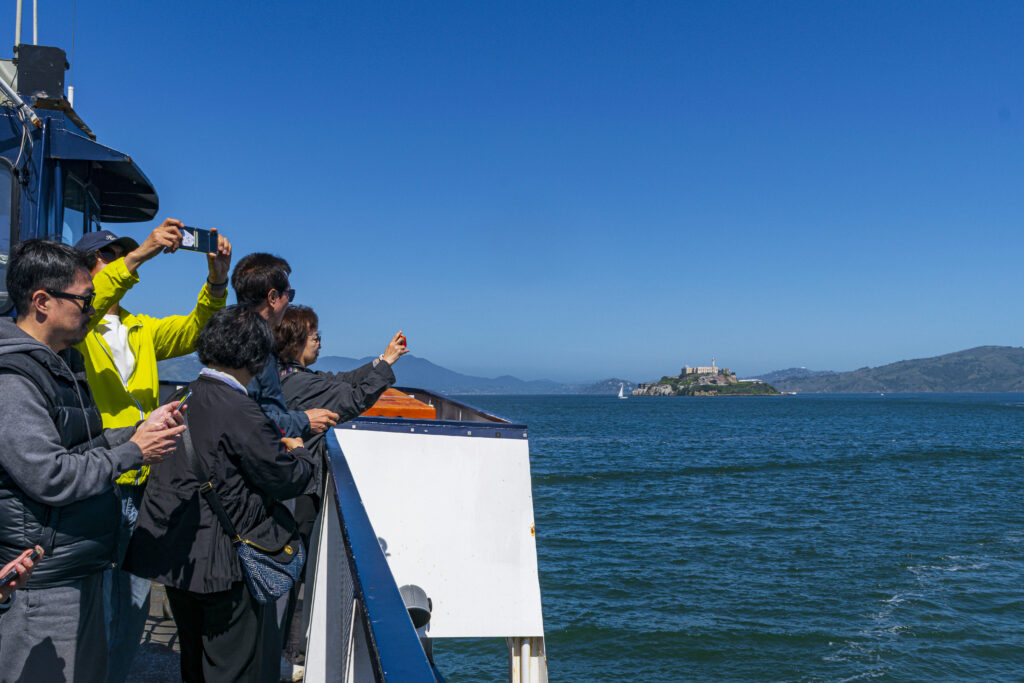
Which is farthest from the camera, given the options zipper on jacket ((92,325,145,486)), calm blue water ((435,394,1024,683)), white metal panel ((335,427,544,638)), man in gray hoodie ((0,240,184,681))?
calm blue water ((435,394,1024,683))

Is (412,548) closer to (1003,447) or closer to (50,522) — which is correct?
(50,522)

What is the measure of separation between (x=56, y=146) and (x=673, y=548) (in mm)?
18962

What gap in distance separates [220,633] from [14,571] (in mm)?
877

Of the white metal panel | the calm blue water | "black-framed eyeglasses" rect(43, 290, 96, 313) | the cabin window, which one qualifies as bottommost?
the calm blue water

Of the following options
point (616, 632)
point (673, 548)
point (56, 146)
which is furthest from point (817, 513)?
point (56, 146)

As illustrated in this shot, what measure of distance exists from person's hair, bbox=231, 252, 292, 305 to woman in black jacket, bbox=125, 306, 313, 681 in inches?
25.1

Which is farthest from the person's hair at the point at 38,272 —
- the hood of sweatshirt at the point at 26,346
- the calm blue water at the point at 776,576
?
the calm blue water at the point at 776,576

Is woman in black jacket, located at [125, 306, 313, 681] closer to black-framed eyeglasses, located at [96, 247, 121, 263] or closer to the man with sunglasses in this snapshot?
the man with sunglasses

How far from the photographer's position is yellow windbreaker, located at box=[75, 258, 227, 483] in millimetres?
2963

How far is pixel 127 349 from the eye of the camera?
3.24 meters

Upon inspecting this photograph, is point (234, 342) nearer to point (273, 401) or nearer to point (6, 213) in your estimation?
point (273, 401)

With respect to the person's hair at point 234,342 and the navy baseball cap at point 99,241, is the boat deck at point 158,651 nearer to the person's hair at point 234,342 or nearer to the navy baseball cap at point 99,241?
the person's hair at point 234,342

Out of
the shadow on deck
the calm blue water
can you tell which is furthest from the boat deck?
the calm blue water

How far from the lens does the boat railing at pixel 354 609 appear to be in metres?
A: 1.44
